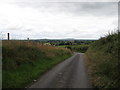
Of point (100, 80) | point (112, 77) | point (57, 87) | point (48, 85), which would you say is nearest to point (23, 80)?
point (48, 85)

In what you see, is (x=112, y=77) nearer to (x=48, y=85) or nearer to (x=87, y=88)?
(x=87, y=88)

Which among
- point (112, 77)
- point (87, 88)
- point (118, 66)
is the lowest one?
point (87, 88)

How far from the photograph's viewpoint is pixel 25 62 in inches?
495

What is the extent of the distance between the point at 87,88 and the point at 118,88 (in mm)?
1527

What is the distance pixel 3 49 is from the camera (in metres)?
11.6

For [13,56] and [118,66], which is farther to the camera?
[13,56]

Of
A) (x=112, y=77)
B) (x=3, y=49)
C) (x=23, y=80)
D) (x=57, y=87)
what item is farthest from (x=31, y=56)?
(x=112, y=77)

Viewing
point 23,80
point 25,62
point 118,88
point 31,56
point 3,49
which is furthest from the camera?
point 31,56

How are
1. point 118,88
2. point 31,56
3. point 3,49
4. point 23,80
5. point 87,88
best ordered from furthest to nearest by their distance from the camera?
point 31,56 → point 3,49 → point 23,80 → point 87,88 → point 118,88

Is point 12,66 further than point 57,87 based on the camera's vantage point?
Yes

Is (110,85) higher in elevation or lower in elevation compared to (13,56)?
lower

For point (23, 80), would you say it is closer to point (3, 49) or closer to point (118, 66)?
point (3, 49)

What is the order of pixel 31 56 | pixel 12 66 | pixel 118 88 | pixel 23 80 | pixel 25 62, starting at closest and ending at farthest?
1. pixel 118 88
2. pixel 23 80
3. pixel 12 66
4. pixel 25 62
5. pixel 31 56

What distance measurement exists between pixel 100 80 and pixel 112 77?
68 cm
